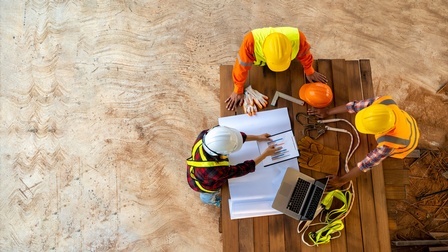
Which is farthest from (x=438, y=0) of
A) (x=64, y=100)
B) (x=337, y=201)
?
(x=64, y=100)

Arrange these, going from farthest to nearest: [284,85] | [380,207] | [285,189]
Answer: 1. [284,85]
2. [380,207]
3. [285,189]

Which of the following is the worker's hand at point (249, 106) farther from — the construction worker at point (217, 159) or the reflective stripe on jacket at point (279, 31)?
the reflective stripe on jacket at point (279, 31)

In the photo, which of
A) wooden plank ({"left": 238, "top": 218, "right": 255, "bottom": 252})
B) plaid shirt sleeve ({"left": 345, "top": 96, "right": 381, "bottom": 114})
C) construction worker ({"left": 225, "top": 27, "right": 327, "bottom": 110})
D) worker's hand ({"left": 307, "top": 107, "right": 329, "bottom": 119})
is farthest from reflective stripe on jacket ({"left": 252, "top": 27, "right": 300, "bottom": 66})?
wooden plank ({"left": 238, "top": 218, "right": 255, "bottom": 252})

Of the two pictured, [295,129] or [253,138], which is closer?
[253,138]

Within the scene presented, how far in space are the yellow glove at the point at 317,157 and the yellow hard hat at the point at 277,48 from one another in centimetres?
75

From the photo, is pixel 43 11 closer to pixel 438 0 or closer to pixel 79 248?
pixel 79 248

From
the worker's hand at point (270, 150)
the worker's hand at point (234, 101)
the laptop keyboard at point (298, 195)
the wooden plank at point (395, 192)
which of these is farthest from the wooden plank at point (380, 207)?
the worker's hand at point (234, 101)

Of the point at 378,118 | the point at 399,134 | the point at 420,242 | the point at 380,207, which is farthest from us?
the point at 420,242

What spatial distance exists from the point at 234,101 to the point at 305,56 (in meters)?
0.74

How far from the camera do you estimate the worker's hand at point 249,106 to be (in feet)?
9.91

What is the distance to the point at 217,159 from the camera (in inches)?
103

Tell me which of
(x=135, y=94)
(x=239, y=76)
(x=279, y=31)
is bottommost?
(x=135, y=94)

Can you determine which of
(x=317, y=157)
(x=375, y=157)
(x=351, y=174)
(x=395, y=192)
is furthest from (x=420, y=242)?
(x=317, y=157)

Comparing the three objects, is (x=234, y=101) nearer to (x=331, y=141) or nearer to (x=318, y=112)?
(x=318, y=112)
